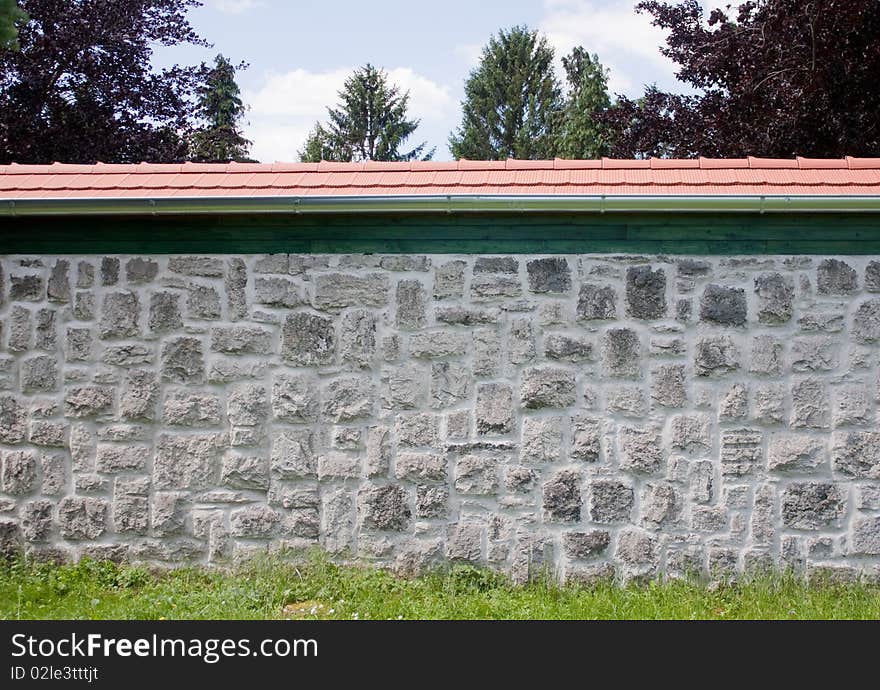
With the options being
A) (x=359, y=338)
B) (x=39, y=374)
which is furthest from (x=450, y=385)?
(x=39, y=374)

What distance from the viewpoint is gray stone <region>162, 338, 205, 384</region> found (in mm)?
5293

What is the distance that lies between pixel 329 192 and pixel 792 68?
8845mm

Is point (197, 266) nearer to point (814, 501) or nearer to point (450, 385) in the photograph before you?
point (450, 385)

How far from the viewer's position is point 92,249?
539cm

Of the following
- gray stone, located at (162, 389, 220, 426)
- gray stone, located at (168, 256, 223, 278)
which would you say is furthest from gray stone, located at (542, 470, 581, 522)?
gray stone, located at (168, 256, 223, 278)

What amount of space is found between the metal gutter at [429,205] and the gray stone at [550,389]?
909 millimetres

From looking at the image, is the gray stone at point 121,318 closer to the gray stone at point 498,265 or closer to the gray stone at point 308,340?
the gray stone at point 308,340

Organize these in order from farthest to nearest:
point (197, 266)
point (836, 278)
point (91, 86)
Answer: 1. point (91, 86)
2. point (197, 266)
3. point (836, 278)

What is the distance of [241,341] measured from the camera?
5.27m

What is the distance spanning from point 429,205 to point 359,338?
863 millimetres

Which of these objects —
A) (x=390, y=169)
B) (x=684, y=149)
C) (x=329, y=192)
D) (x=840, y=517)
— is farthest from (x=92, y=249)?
(x=684, y=149)

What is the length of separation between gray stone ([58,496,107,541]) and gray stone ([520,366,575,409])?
8.47 feet

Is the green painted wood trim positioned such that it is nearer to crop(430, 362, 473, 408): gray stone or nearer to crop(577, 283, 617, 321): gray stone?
crop(577, 283, 617, 321): gray stone

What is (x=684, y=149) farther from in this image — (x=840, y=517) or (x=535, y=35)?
(x=535, y=35)
